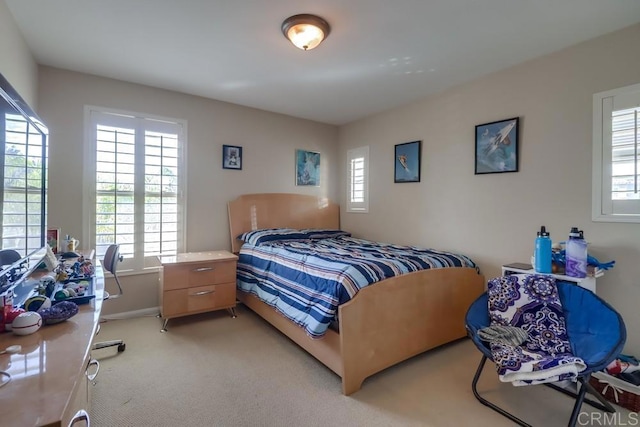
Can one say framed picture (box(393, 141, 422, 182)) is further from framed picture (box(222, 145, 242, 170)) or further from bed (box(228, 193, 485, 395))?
framed picture (box(222, 145, 242, 170))

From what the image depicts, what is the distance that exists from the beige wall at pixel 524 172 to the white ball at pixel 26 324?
3129mm

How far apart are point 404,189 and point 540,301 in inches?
76.5

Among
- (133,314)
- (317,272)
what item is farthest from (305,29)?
(133,314)

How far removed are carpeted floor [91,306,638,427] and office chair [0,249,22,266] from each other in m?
1.05

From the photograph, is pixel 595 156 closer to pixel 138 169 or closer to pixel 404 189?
pixel 404 189

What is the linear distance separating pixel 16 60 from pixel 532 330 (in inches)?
157

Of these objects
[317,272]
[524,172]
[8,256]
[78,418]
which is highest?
[524,172]

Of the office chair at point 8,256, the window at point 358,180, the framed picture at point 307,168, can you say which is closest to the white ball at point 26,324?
the office chair at point 8,256

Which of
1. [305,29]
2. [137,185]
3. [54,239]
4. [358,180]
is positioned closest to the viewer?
[305,29]

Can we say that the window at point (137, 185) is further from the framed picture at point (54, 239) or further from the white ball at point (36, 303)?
the white ball at point (36, 303)

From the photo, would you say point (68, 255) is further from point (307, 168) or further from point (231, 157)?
point (307, 168)

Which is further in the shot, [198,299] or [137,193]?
[137,193]

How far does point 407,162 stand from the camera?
3.58m

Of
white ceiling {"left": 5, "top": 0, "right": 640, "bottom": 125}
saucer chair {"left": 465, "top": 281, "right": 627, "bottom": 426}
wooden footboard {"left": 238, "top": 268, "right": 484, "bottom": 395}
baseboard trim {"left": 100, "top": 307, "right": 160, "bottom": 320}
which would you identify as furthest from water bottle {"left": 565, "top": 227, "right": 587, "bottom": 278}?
baseboard trim {"left": 100, "top": 307, "right": 160, "bottom": 320}
